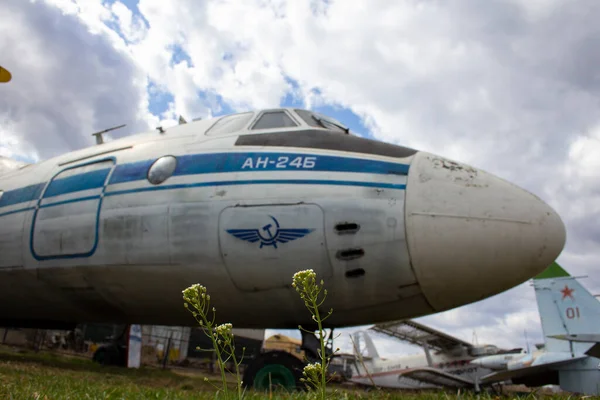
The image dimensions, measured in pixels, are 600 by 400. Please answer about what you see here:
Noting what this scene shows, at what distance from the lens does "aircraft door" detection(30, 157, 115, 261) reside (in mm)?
6332

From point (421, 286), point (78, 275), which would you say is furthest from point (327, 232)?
point (78, 275)

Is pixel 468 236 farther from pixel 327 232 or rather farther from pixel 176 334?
pixel 176 334

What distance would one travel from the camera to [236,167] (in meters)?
5.89

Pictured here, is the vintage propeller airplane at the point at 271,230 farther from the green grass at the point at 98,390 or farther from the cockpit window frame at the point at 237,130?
the green grass at the point at 98,390

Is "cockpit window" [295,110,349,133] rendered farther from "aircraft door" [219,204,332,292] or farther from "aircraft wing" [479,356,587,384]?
"aircraft wing" [479,356,587,384]

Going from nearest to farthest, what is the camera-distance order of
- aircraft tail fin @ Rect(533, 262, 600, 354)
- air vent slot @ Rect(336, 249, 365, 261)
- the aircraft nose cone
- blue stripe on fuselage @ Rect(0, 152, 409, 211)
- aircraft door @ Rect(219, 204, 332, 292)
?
the aircraft nose cone, air vent slot @ Rect(336, 249, 365, 261), aircraft door @ Rect(219, 204, 332, 292), blue stripe on fuselage @ Rect(0, 152, 409, 211), aircraft tail fin @ Rect(533, 262, 600, 354)

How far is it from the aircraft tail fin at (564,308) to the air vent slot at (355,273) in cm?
1659

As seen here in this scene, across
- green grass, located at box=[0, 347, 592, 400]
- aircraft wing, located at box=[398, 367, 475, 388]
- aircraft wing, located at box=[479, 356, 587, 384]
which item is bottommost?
aircraft wing, located at box=[398, 367, 475, 388]

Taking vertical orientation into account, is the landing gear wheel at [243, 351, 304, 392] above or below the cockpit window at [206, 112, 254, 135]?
below

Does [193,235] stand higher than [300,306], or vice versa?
[193,235]

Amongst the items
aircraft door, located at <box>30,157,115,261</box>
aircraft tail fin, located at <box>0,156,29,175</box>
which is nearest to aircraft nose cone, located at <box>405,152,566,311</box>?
aircraft door, located at <box>30,157,115,261</box>

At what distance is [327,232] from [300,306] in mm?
1030

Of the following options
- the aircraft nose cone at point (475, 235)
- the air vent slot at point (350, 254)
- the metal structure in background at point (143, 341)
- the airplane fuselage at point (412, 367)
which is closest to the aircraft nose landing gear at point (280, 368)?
the air vent slot at point (350, 254)

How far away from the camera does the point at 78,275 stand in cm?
634
